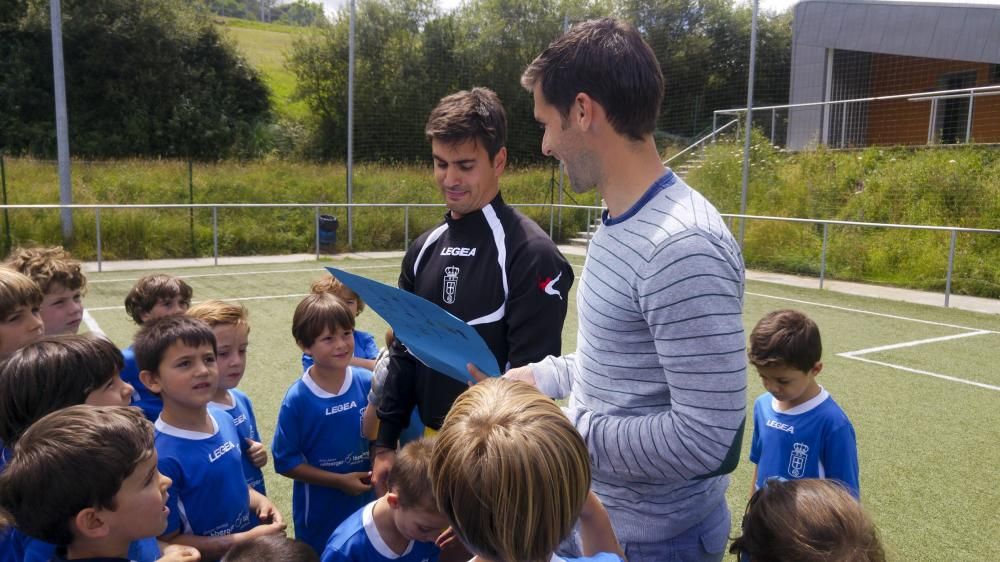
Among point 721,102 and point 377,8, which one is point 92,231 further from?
point 721,102

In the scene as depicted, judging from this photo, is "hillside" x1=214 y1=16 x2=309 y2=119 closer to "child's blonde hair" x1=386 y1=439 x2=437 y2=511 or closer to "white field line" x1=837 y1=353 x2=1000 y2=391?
"white field line" x1=837 y1=353 x2=1000 y2=391

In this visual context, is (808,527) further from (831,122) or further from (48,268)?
(831,122)

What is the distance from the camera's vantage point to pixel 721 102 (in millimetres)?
20031

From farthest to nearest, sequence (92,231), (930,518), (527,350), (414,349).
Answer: (92,231)
(930,518)
(527,350)
(414,349)

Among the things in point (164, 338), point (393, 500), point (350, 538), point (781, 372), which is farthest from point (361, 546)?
point (781, 372)

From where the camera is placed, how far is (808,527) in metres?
1.62

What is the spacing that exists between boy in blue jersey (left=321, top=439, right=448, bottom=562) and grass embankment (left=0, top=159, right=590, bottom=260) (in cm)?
1362

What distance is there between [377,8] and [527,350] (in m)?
22.2

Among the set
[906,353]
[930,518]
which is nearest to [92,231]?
[906,353]

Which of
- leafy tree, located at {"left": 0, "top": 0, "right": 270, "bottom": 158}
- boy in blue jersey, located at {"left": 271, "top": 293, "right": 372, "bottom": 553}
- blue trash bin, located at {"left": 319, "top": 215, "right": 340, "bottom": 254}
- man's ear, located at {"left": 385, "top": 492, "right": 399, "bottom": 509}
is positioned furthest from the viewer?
leafy tree, located at {"left": 0, "top": 0, "right": 270, "bottom": 158}

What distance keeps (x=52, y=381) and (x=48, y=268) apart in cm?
168

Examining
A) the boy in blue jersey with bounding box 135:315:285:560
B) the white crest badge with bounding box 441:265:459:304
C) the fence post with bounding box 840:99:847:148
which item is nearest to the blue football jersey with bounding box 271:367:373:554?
the boy in blue jersey with bounding box 135:315:285:560

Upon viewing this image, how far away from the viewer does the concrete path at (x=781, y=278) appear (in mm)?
11102

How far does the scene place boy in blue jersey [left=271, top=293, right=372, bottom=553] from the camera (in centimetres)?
297
